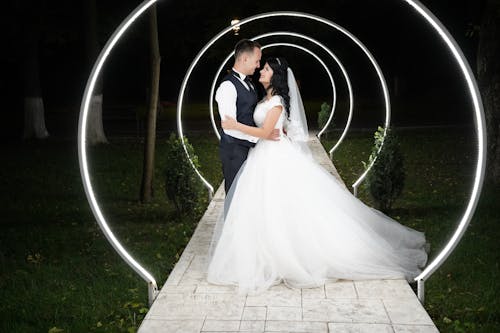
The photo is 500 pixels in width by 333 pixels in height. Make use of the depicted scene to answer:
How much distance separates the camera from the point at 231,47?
127ft

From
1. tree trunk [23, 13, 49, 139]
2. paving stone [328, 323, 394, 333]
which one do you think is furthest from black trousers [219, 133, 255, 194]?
tree trunk [23, 13, 49, 139]

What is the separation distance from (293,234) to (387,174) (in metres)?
3.77

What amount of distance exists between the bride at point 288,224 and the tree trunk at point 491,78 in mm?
6118

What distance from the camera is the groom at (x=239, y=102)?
706cm

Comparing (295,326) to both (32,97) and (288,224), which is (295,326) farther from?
(32,97)

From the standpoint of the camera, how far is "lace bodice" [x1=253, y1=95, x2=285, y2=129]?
6.89m

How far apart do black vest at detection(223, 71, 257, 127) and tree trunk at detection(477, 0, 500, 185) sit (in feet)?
22.7

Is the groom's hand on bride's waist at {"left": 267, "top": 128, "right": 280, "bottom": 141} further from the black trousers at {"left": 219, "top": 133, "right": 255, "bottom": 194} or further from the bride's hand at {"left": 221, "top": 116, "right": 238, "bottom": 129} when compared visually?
the black trousers at {"left": 219, "top": 133, "right": 255, "bottom": 194}

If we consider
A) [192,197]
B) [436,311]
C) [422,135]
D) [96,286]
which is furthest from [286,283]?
[422,135]

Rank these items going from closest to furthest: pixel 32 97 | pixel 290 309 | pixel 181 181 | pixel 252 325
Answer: pixel 252 325 → pixel 290 309 → pixel 181 181 → pixel 32 97

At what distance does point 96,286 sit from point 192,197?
338cm

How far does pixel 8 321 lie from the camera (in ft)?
19.7

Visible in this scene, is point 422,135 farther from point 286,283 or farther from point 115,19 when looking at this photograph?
point 286,283

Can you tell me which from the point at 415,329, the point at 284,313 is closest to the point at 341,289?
the point at 284,313
